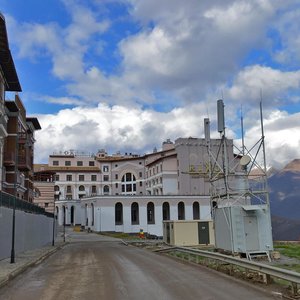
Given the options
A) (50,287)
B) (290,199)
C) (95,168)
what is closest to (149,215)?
(95,168)

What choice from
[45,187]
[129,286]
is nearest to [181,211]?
[45,187]

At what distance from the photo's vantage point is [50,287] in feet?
42.3

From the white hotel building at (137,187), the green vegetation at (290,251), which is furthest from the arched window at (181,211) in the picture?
the green vegetation at (290,251)

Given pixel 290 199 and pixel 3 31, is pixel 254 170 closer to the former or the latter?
pixel 3 31

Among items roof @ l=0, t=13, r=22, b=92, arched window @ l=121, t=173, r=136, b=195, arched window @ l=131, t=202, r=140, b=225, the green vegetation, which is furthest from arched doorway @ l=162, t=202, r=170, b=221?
the green vegetation

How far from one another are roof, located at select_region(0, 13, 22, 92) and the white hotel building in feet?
97.6

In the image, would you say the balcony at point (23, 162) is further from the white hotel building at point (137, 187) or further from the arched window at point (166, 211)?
the arched window at point (166, 211)

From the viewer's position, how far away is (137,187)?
117188mm

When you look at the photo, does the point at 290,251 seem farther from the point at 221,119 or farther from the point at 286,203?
the point at 286,203

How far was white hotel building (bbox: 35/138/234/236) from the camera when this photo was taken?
81812mm

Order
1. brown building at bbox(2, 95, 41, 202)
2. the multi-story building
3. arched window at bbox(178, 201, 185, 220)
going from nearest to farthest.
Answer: the multi-story building
brown building at bbox(2, 95, 41, 202)
arched window at bbox(178, 201, 185, 220)

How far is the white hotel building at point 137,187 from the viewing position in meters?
81.8

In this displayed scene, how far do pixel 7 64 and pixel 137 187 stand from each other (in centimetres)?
8172

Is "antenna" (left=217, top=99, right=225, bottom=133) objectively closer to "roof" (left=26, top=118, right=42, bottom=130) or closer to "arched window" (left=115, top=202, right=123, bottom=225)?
"roof" (left=26, top=118, right=42, bottom=130)
